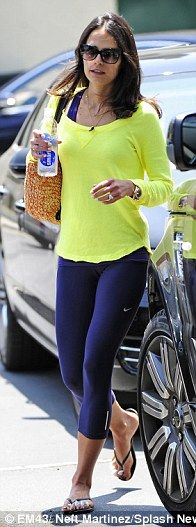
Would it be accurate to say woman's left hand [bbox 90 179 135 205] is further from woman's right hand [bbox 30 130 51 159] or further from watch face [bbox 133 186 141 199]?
woman's right hand [bbox 30 130 51 159]

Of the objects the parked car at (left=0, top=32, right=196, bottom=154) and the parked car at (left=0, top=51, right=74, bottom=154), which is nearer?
the parked car at (left=0, top=32, right=196, bottom=154)

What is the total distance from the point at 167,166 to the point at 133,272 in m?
0.39

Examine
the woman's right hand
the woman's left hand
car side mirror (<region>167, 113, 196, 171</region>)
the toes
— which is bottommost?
the toes

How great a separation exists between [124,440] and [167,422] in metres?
→ 0.59

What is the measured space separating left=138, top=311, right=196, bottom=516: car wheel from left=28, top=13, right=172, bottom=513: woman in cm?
13

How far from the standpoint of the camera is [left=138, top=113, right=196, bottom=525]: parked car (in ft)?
16.3

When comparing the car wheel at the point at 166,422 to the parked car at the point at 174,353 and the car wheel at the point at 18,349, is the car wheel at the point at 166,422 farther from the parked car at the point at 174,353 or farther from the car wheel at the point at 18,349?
the car wheel at the point at 18,349

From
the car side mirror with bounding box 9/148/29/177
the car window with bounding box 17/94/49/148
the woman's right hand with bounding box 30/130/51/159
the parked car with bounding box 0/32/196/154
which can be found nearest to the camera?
the woman's right hand with bounding box 30/130/51/159

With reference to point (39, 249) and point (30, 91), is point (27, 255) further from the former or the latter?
point (30, 91)

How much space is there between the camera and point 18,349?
8.66 meters

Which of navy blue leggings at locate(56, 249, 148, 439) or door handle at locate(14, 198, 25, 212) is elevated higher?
navy blue leggings at locate(56, 249, 148, 439)

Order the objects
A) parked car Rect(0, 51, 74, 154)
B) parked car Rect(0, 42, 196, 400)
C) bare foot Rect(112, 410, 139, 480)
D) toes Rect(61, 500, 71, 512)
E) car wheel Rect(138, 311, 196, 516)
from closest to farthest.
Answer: car wheel Rect(138, 311, 196, 516)
toes Rect(61, 500, 71, 512)
bare foot Rect(112, 410, 139, 480)
parked car Rect(0, 42, 196, 400)
parked car Rect(0, 51, 74, 154)

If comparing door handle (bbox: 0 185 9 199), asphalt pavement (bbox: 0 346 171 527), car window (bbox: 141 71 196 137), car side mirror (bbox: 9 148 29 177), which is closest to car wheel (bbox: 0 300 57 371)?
asphalt pavement (bbox: 0 346 171 527)

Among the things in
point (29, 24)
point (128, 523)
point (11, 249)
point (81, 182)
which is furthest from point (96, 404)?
point (29, 24)
